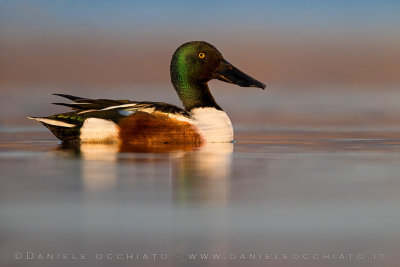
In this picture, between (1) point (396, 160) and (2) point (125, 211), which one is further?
(1) point (396, 160)

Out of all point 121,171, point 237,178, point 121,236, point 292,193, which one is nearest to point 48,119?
point 121,171

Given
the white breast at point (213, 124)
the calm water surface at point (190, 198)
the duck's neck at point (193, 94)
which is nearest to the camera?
the calm water surface at point (190, 198)

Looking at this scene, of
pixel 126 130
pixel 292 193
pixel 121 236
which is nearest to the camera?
pixel 121 236

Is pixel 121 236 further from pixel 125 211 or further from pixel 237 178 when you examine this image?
pixel 237 178

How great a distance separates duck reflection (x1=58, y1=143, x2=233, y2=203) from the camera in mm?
5383

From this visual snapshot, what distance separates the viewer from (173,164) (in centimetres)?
690

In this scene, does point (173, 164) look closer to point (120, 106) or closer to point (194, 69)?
point (120, 106)

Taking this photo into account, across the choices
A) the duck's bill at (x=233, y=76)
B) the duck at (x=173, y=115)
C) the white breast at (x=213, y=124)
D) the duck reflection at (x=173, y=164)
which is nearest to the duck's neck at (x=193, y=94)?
the duck at (x=173, y=115)

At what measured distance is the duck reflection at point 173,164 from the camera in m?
5.38

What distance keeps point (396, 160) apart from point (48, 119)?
4.36 meters

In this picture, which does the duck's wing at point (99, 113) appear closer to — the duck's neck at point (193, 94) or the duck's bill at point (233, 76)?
the duck's neck at point (193, 94)

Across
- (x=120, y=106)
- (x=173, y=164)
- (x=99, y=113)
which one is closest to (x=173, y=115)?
(x=120, y=106)

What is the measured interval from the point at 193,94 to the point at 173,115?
2.53 ft

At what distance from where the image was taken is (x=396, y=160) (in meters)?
7.61
